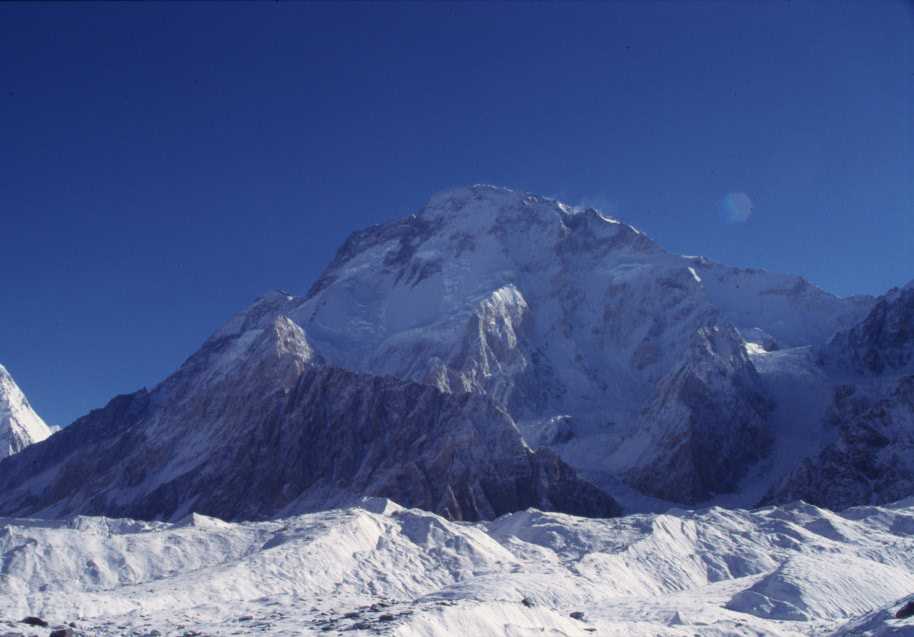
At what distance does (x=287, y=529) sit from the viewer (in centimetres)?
12512

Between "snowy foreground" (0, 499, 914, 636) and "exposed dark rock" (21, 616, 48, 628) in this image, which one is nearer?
"exposed dark rock" (21, 616, 48, 628)

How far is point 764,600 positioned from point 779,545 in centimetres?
5581

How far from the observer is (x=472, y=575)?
108375 millimetres

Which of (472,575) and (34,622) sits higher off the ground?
(472,575)

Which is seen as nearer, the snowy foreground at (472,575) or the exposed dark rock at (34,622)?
the exposed dark rock at (34,622)

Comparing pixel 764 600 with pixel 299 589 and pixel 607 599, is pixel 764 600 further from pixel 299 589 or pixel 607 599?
pixel 299 589

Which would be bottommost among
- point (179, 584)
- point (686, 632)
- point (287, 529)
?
point (686, 632)

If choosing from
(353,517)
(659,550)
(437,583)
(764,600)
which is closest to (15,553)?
(353,517)

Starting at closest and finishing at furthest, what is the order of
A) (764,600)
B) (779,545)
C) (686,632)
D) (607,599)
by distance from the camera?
1. (686,632)
2. (764,600)
3. (607,599)
4. (779,545)

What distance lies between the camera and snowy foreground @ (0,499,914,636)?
55000 millimetres

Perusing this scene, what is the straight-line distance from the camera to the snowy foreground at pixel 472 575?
55.0m

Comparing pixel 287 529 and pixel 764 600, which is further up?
pixel 287 529

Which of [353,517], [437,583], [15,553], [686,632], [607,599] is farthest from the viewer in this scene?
[353,517]

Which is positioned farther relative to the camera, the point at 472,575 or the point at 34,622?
the point at 472,575
